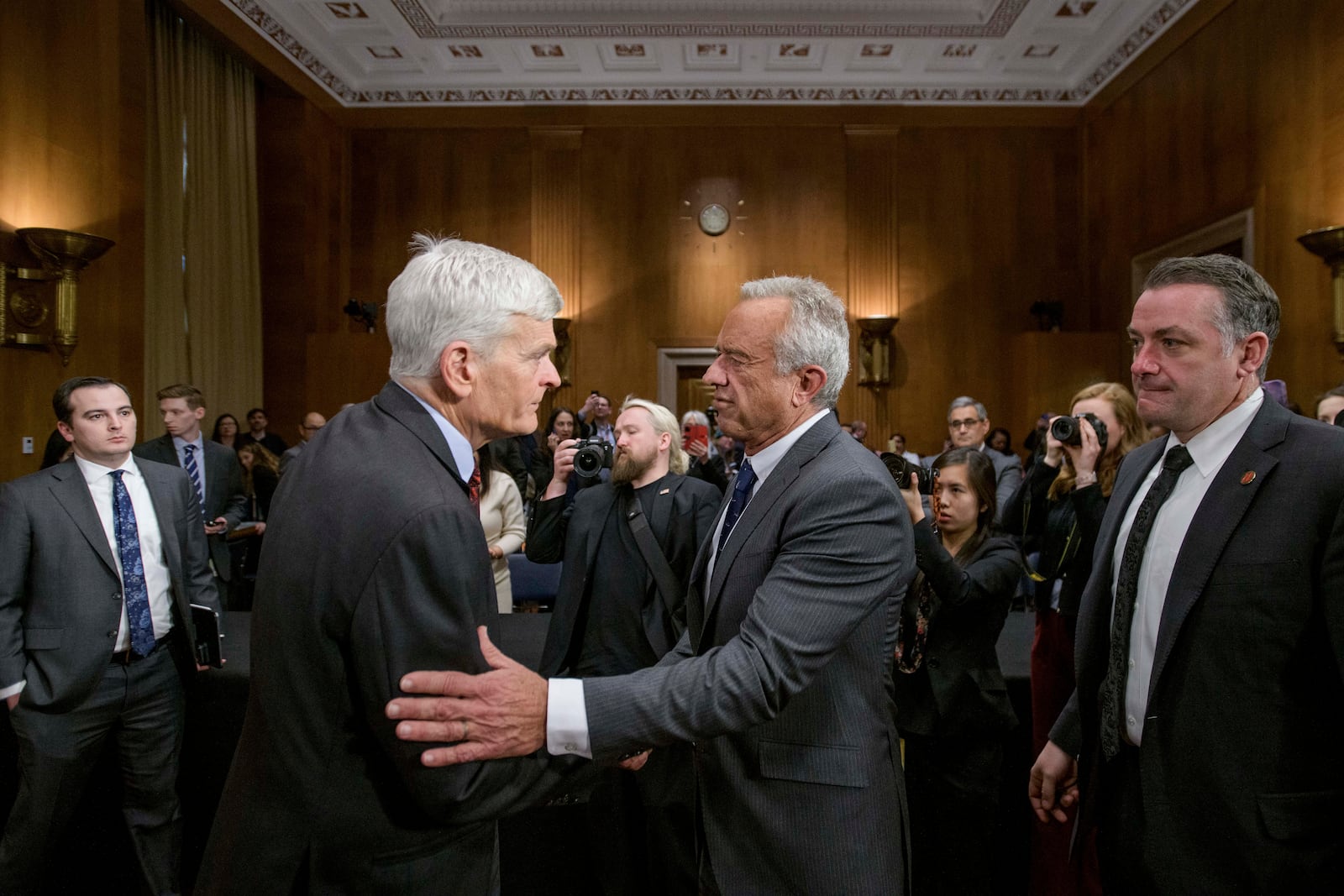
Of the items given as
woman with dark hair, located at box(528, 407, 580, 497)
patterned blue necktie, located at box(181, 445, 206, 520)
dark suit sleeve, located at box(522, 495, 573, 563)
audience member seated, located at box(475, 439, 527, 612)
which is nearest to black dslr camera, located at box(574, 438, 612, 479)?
dark suit sleeve, located at box(522, 495, 573, 563)

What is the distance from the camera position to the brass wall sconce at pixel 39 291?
5.46 meters

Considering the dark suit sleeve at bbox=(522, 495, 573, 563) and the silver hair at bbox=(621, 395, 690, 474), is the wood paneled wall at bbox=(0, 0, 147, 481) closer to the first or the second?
the dark suit sleeve at bbox=(522, 495, 573, 563)

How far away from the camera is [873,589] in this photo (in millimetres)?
1387

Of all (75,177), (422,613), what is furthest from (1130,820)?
(75,177)

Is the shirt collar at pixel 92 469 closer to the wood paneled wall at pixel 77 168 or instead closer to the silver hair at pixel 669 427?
the silver hair at pixel 669 427

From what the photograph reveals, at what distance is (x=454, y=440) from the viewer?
1295mm

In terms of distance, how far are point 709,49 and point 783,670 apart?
870 cm

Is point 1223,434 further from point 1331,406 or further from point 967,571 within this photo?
point 1331,406

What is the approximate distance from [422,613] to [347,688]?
0.58 feet

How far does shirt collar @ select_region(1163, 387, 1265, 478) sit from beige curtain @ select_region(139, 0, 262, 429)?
731 cm

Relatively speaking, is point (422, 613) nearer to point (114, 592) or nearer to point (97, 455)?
point (114, 592)

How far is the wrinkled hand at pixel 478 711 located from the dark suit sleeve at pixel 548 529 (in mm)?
1889

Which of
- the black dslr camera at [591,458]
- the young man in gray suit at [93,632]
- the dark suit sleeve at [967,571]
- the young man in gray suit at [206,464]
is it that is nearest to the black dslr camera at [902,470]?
the dark suit sleeve at [967,571]

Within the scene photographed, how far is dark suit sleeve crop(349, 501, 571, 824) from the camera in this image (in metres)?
1.06
